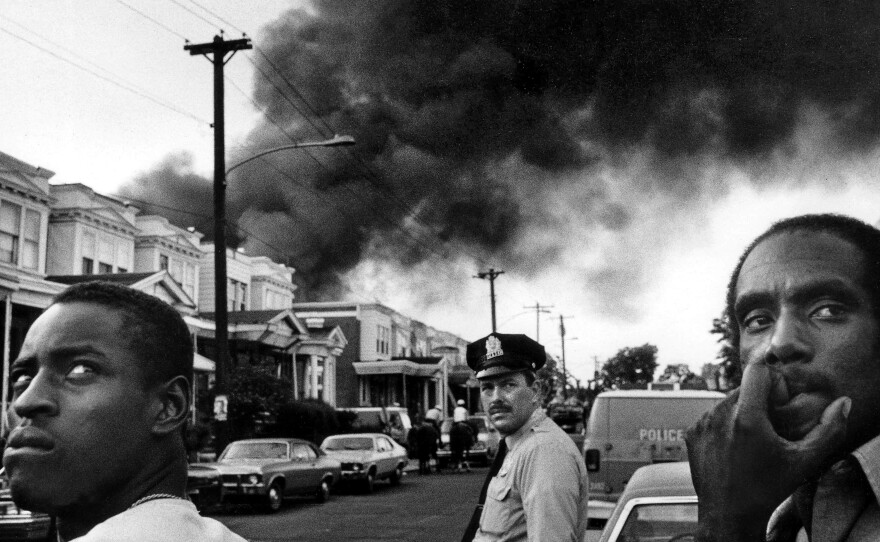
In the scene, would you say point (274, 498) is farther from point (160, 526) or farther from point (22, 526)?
point (160, 526)

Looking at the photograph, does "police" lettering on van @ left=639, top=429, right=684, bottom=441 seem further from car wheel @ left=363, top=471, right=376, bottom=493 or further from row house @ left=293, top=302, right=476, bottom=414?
row house @ left=293, top=302, right=476, bottom=414

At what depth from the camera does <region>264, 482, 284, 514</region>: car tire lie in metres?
16.8

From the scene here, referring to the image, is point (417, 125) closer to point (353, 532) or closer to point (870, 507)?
point (353, 532)

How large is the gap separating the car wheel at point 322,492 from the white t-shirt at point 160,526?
59.3ft

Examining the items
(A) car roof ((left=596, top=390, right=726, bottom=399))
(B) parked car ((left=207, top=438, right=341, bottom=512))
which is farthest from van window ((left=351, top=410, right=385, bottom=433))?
(A) car roof ((left=596, top=390, right=726, bottom=399))

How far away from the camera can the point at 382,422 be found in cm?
3078

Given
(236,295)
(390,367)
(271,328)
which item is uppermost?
(236,295)

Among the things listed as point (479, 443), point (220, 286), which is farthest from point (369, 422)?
point (220, 286)

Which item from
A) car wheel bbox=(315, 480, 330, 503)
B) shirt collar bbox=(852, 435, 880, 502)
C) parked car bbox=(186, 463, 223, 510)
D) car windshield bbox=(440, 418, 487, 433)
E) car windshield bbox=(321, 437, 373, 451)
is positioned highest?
car windshield bbox=(440, 418, 487, 433)

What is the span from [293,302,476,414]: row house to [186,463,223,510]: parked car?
32885 mm

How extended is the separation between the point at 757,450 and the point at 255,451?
1771 cm

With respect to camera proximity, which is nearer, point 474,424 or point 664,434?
point 664,434

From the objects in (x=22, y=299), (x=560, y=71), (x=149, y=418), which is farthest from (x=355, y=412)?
(x=149, y=418)

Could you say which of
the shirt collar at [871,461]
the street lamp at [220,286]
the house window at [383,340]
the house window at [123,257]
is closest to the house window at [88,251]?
the house window at [123,257]
